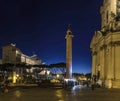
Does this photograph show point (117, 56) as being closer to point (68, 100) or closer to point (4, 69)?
point (68, 100)

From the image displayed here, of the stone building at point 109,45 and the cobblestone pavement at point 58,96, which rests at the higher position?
the stone building at point 109,45

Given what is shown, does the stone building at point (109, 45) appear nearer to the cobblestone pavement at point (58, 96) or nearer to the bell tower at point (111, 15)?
the bell tower at point (111, 15)

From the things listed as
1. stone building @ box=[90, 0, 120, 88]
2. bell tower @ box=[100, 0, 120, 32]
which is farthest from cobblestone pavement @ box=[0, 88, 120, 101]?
bell tower @ box=[100, 0, 120, 32]

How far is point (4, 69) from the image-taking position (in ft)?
431

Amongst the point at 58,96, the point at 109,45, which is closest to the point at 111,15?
the point at 109,45

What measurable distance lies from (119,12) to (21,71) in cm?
8141

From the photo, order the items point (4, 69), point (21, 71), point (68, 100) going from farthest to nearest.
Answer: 1. point (21, 71)
2. point (4, 69)
3. point (68, 100)

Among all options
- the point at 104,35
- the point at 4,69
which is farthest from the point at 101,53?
the point at 4,69

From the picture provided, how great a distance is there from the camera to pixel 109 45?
283 feet

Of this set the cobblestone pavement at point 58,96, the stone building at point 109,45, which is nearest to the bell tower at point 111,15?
the stone building at point 109,45

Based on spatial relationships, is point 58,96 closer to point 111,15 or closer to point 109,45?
point 109,45

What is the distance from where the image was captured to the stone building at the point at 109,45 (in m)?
84.4

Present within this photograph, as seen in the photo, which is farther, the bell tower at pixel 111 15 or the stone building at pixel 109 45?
the bell tower at pixel 111 15

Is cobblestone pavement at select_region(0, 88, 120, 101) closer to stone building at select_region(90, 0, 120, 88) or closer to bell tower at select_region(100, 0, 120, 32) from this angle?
stone building at select_region(90, 0, 120, 88)
